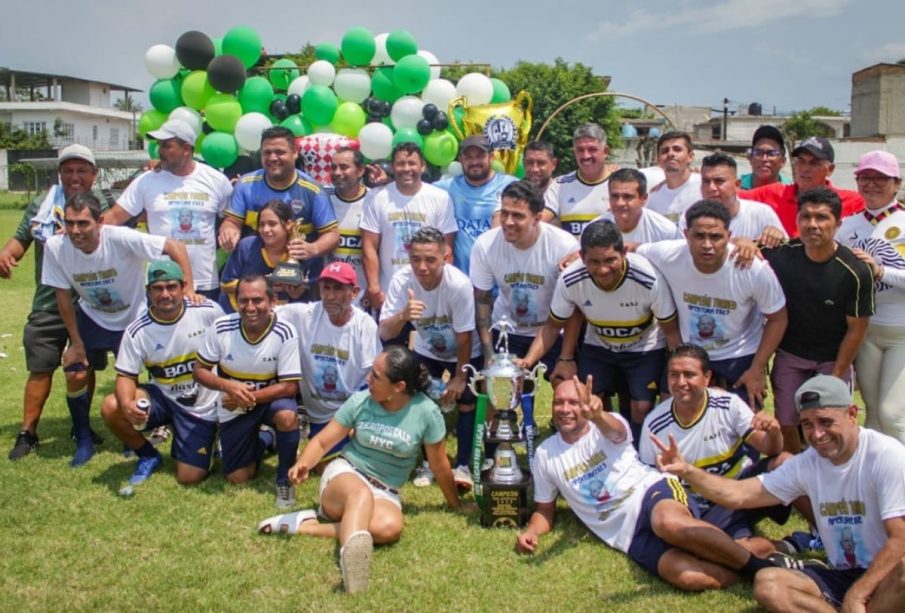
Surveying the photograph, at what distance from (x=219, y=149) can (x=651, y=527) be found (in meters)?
7.84

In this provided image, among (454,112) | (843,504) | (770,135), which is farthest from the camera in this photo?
(454,112)

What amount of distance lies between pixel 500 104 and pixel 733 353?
793 cm

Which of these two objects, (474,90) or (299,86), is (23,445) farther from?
(474,90)

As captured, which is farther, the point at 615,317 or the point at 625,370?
the point at 625,370

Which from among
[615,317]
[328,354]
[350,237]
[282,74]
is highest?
[282,74]

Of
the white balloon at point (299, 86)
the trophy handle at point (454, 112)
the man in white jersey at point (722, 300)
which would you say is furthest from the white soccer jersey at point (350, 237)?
the white balloon at point (299, 86)

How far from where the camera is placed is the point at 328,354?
18.6ft

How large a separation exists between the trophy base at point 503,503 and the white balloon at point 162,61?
8.29 m

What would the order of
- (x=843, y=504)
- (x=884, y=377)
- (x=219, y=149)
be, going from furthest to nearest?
(x=219, y=149)
(x=884, y=377)
(x=843, y=504)

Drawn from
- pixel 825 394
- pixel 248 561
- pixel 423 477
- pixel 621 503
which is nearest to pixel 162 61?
pixel 423 477

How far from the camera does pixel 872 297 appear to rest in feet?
15.4

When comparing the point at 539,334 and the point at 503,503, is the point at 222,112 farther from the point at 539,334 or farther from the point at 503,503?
the point at 503,503

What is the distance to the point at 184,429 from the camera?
18.8ft

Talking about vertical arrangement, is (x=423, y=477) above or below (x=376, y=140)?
below
